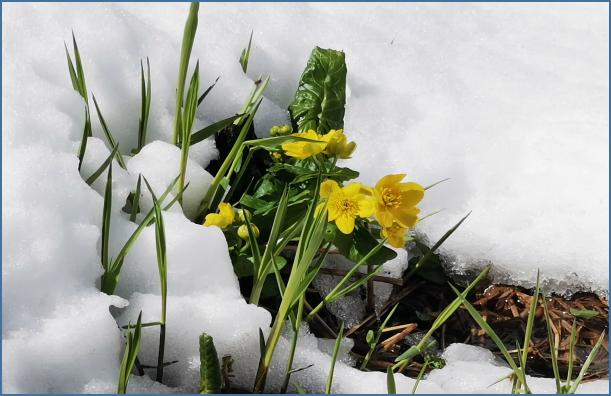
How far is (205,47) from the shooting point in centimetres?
153

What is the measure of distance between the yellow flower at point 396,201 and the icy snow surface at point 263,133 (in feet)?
0.92

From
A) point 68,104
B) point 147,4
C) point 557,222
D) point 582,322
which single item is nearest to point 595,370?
point 582,322

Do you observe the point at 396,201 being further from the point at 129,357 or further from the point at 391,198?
the point at 129,357

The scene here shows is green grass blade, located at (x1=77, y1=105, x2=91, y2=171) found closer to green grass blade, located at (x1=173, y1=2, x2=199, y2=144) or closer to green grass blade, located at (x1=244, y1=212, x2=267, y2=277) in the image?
green grass blade, located at (x1=173, y1=2, x2=199, y2=144)

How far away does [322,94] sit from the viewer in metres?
1.50

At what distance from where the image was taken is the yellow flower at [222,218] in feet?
3.51

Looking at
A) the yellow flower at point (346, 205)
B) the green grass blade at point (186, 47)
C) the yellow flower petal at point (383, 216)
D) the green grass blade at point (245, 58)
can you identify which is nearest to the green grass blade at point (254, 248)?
the yellow flower at point (346, 205)

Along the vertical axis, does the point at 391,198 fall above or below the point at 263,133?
below

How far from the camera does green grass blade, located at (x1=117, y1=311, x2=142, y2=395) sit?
81 centimetres

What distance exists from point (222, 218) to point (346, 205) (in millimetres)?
242

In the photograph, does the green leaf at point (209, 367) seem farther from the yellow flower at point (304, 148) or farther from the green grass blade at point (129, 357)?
the yellow flower at point (304, 148)

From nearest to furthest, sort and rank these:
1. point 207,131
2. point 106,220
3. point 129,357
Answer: point 129,357 < point 106,220 < point 207,131

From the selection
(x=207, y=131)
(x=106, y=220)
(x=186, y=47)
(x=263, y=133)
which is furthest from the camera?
(x=263, y=133)

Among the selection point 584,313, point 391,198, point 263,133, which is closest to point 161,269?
point 391,198
